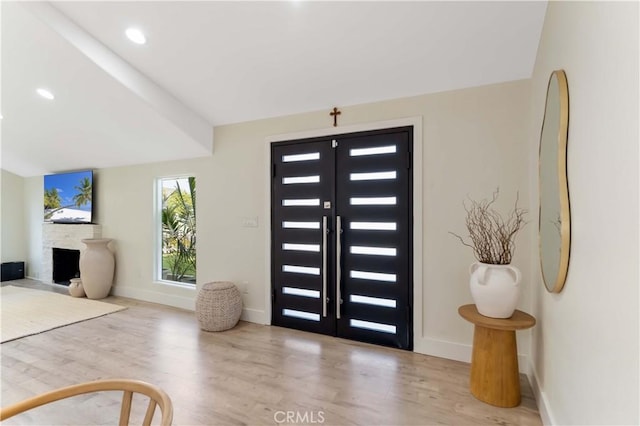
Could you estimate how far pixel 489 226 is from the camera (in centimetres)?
257

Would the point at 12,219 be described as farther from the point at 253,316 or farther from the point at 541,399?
the point at 541,399

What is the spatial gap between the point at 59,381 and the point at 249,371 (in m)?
1.50

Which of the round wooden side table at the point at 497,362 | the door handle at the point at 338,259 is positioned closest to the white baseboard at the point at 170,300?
the door handle at the point at 338,259

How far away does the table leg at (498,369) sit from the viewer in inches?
80.9

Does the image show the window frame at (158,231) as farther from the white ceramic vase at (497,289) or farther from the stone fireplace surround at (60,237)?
the white ceramic vase at (497,289)

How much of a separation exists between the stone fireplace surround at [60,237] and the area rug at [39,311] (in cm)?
75

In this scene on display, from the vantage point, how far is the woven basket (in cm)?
338

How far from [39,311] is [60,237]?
202 cm

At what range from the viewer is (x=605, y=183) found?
1.06 meters

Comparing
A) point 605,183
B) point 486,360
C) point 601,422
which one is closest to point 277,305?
point 486,360

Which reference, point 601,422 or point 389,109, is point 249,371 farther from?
point 389,109

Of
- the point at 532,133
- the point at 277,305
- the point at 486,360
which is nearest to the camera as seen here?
the point at 486,360

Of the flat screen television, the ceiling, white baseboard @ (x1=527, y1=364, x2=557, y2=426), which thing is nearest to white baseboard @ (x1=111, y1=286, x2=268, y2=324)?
the flat screen television

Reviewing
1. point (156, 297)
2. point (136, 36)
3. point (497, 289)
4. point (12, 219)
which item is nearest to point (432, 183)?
point (497, 289)
